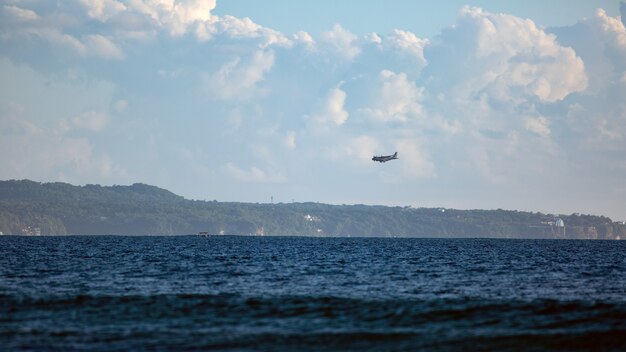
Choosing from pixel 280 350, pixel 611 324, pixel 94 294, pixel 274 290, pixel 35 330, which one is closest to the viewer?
pixel 280 350

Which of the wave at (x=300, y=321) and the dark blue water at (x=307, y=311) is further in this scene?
the wave at (x=300, y=321)

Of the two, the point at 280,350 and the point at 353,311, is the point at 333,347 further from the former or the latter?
the point at 353,311

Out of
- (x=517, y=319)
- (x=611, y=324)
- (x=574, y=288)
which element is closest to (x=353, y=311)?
(x=517, y=319)

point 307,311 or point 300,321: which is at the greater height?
point 307,311

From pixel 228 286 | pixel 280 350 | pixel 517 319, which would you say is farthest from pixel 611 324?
pixel 228 286

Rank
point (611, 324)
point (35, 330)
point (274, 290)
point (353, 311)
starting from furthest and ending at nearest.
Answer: point (274, 290)
point (353, 311)
point (611, 324)
point (35, 330)

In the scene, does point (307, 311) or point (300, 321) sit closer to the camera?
point (300, 321)

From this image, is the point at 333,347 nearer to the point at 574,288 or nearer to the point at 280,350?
the point at 280,350

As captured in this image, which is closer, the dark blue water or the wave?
the dark blue water

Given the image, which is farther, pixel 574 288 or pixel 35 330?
pixel 574 288
